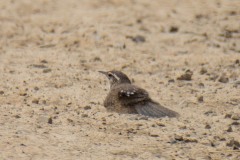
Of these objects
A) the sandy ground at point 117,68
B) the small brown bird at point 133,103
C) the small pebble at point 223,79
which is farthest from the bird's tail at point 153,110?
the small pebble at point 223,79

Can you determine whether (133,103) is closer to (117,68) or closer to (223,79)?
(223,79)

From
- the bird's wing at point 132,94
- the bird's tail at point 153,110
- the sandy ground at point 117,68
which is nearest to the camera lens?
the sandy ground at point 117,68

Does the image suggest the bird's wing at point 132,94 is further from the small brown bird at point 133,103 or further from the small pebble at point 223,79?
the small pebble at point 223,79

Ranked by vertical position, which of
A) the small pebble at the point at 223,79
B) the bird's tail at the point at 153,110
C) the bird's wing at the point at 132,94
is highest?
the small pebble at the point at 223,79

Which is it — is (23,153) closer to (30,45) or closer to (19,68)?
(19,68)

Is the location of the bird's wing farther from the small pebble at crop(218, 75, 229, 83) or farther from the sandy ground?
the small pebble at crop(218, 75, 229, 83)

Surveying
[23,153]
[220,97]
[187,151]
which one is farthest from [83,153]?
[220,97]
